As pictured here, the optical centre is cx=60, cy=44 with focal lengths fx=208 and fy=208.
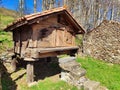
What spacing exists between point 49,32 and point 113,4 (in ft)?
92.9

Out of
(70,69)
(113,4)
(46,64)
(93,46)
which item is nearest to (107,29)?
(93,46)

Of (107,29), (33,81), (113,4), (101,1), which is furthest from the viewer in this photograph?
(113,4)

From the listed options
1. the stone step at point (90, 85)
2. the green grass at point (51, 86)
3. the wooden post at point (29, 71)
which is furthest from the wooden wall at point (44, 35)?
the stone step at point (90, 85)

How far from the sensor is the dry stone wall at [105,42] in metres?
18.5

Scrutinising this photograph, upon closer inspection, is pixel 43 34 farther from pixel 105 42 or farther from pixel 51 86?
pixel 105 42

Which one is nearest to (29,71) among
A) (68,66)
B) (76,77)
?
(68,66)

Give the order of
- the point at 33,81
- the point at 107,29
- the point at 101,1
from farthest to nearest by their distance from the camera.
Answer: the point at 101,1 → the point at 107,29 → the point at 33,81


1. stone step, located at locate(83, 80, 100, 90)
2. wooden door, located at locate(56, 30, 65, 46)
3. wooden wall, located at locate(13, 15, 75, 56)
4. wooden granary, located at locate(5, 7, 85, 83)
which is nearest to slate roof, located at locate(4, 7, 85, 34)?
wooden granary, located at locate(5, 7, 85, 83)

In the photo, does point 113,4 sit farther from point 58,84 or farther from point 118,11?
point 58,84

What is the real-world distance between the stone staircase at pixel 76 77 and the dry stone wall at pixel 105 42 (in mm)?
7641

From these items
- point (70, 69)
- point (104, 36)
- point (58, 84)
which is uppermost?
point (104, 36)

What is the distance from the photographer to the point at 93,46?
811 inches

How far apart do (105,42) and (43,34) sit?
32.5 feet

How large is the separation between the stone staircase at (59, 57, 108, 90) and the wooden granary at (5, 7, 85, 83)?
0.91 metres
